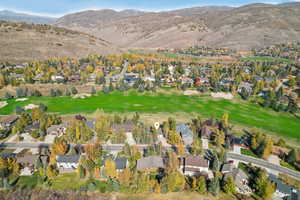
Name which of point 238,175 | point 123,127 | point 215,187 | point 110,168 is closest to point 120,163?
point 110,168

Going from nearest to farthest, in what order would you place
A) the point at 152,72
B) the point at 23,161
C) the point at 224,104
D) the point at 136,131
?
the point at 23,161 < the point at 136,131 < the point at 224,104 < the point at 152,72

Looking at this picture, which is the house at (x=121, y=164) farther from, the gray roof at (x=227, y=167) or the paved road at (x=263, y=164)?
the paved road at (x=263, y=164)

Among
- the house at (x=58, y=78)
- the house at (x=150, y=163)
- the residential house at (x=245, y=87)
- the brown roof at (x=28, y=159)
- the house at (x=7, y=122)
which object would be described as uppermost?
the house at (x=58, y=78)

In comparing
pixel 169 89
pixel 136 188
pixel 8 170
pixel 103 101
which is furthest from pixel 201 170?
pixel 169 89

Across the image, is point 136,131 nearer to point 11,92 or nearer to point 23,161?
point 23,161

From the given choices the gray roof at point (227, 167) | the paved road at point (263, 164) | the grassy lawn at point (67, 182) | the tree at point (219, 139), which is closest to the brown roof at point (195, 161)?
the gray roof at point (227, 167)

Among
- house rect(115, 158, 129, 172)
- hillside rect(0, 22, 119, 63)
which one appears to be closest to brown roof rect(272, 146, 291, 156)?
house rect(115, 158, 129, 172)
